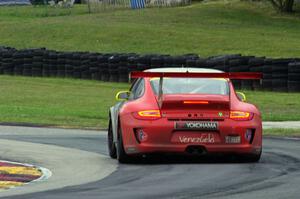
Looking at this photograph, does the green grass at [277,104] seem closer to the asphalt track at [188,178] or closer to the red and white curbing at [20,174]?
the asphalt track at [188,178]

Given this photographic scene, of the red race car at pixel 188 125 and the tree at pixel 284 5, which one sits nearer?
the red race car at pixel 188 125

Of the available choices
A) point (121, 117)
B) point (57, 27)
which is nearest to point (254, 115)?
point (121, 117)

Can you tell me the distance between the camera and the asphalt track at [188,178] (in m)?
10.4

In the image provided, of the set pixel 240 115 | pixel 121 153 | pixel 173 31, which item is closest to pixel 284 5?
pixel 173 31

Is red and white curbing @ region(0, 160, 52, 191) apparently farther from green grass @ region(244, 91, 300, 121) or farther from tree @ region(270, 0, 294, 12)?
tree @ region(270, 0, 294, 12)

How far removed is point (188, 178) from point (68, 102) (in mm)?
17010

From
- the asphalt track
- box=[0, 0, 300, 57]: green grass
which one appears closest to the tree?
box=[0, 0, 300, 57]: green grass

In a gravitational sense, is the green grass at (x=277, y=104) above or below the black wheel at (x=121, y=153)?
below

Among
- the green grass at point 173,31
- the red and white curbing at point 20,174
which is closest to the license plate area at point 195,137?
the red and white curbing at point 20,174

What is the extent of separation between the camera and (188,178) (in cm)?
1177

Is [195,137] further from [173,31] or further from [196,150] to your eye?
[173,31]

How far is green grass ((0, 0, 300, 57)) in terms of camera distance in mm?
44531

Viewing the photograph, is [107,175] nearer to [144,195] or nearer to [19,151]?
[144,195]

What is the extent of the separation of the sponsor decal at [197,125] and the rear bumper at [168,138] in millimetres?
66
